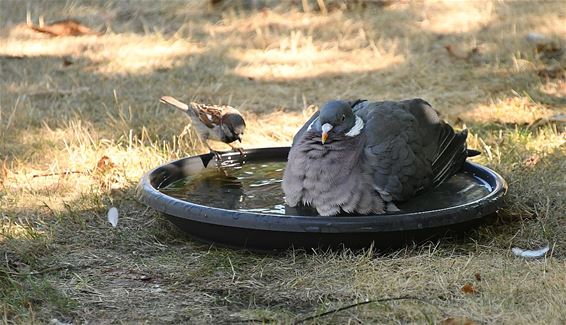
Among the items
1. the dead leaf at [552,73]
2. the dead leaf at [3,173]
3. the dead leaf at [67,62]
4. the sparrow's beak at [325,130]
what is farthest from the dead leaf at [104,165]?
the dead leaf at [552,73]

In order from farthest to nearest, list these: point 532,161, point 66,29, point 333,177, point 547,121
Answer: point 66,29, point 547,121, point 532,161, point 333,177

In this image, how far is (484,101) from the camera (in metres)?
6.83

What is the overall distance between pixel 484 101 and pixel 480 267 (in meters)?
3.13

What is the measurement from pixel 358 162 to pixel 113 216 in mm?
1345

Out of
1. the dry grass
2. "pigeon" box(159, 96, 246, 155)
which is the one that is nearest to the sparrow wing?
"pigeon" box(159, 96, 246, 155)

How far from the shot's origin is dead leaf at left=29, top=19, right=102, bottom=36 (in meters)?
8.51

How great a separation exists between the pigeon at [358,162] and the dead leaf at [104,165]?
1.39 m

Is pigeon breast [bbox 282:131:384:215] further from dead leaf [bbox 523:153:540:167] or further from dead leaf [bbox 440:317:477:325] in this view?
dead leaf [bbox 523:153:540:167]

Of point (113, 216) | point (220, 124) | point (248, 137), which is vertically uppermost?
point (220, 124)

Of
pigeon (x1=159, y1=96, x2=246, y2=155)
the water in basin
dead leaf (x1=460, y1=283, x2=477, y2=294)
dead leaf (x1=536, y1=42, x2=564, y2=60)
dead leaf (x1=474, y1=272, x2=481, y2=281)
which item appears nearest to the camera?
dead leaf (x1=460, y1=283, x2=477, y2=294)

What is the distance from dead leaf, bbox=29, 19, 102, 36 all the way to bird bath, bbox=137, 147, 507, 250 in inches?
149

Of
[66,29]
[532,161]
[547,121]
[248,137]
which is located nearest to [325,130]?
[532,161]

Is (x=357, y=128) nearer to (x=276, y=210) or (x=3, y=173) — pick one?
(x=276, y=210)

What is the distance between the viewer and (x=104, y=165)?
17.7 feet
